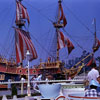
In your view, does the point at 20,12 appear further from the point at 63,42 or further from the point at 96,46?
the point at 96,46

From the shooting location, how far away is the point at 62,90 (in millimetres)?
11203

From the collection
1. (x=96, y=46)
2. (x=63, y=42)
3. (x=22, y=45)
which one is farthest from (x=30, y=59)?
(x=96, y=46)

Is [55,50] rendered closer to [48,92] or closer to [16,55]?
[16,55]

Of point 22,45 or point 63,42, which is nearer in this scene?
point 22,45

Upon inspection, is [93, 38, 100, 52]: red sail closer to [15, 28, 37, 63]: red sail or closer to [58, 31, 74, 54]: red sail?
[58, 31, 74, 54]: red sail

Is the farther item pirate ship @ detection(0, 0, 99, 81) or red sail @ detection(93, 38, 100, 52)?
red sail @ detection(93, 38, 100, 52)

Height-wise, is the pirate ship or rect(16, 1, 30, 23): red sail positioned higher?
rect(16, 1, 30, 23): red sail

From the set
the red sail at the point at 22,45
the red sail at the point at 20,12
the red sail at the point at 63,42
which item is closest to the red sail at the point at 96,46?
the red sail at the point at 63,42

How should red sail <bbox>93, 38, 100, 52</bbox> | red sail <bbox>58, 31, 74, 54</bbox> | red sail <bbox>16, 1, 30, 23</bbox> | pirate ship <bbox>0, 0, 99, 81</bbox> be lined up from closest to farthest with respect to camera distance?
pirate ship <bbox>0, 0, 99, 81</bbox>
red sail <bbox>16, 1, 30, 23</bbox>
red sail <bbox>58, 31, 74, 54</bbox>
red sail <bbox>93, 38, 100, 52</bbox>

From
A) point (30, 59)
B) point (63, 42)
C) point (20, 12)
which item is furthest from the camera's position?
point (63, 42)

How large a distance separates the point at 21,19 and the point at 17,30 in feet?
17.2

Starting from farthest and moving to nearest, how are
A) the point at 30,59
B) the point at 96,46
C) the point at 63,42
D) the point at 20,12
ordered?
the point at 96,46 → the point at 63,42 → the point at 20,12 → the point at 30,59

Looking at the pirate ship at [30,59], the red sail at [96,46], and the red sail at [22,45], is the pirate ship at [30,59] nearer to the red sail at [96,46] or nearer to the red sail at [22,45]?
the red sail at [22,45]

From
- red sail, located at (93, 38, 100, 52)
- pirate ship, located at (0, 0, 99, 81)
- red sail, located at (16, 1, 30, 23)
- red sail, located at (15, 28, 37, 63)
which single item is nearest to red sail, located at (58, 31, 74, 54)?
pirate ship, located at (0, 0, 99, 81)
